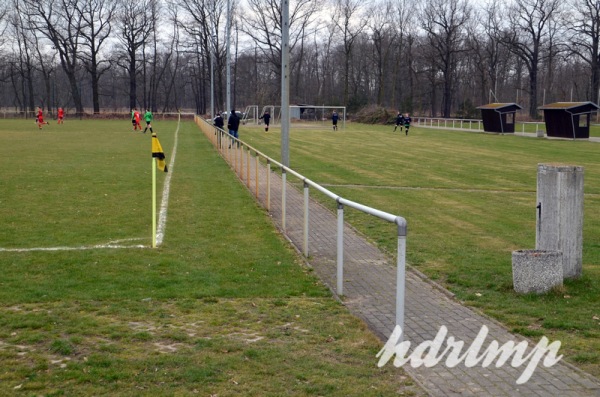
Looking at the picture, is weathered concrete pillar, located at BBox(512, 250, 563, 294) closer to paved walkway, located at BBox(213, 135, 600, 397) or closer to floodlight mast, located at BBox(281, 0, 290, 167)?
paved walkway, located at BBox(213, 135, 600, 397)

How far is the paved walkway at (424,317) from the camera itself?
4965mm

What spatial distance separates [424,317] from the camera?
670cm

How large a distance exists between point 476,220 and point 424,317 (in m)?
6.91

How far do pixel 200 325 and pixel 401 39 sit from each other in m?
89.6

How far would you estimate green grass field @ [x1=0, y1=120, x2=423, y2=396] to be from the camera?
199 inches

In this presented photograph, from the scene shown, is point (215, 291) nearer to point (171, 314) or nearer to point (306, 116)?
point (171, 314)

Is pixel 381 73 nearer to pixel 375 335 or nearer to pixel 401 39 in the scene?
pixel 401 39

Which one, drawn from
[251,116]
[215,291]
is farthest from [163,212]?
[251,116]

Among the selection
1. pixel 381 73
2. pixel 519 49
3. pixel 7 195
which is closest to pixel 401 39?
pixel 381 73

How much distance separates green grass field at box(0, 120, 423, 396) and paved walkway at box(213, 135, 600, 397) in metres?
0.25

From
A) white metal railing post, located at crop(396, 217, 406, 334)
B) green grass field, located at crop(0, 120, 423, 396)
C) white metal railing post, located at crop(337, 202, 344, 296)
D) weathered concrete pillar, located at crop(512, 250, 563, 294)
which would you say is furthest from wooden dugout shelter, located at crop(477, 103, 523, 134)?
white metal railing post, located at crop(396, 217, 406, 334)

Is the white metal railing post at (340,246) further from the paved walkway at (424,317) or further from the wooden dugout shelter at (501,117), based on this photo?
the wooden dugout shelter at (501,117)

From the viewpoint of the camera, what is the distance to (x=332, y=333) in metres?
6.20

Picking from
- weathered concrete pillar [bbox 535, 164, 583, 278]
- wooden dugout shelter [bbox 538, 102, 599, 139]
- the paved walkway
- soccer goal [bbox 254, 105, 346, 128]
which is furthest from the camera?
soccer goal [bbox 254, 105, 346, 128]
